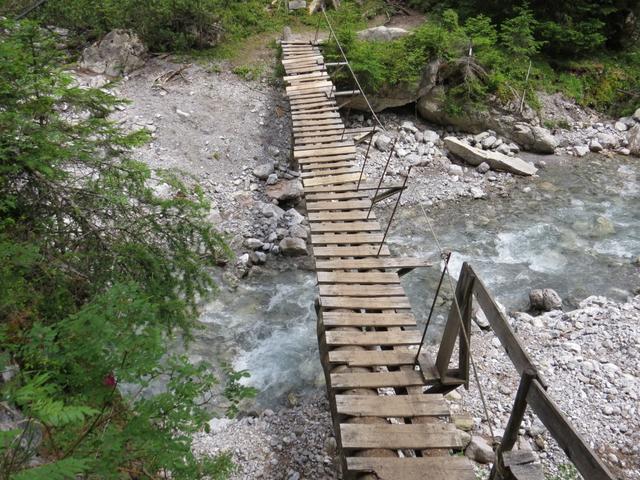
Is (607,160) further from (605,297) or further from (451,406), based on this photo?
(451,406)

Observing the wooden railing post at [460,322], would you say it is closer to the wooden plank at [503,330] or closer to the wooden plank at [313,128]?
the wooden plank at [503,330]

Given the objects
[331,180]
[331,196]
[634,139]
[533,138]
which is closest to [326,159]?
[331,180]

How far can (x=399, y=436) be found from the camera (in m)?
3.64

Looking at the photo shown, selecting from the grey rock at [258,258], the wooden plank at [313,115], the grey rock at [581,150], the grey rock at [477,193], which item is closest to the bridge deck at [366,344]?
the wooden plank at [313,115]

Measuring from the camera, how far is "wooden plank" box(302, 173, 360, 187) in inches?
278

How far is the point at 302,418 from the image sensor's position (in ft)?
18.2

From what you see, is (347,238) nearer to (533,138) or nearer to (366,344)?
(366,344)

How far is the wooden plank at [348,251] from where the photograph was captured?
5703 mm

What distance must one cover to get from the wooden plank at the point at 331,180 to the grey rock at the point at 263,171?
10.2 ft

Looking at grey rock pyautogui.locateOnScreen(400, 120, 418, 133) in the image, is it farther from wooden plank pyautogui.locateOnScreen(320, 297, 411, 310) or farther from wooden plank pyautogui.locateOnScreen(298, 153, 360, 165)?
wooden plank pyautogui.locateOnScreen(320, 297, 411, 310)

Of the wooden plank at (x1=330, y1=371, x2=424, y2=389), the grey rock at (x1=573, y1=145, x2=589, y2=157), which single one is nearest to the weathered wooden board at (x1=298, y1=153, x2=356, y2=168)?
the wooden plank at (x1=330, y1=371, x2=424, y2=389)

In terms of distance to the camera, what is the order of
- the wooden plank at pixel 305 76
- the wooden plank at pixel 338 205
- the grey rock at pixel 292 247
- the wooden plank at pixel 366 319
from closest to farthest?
1. the wooden plank at pixel 366 319
2. the wooden plank at pixel 338 205
3. the grey rock at pixel 292 247
4. the wooden plank at pixel 305 76

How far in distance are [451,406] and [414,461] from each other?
234 centimetres

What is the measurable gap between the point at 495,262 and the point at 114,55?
10200mm
